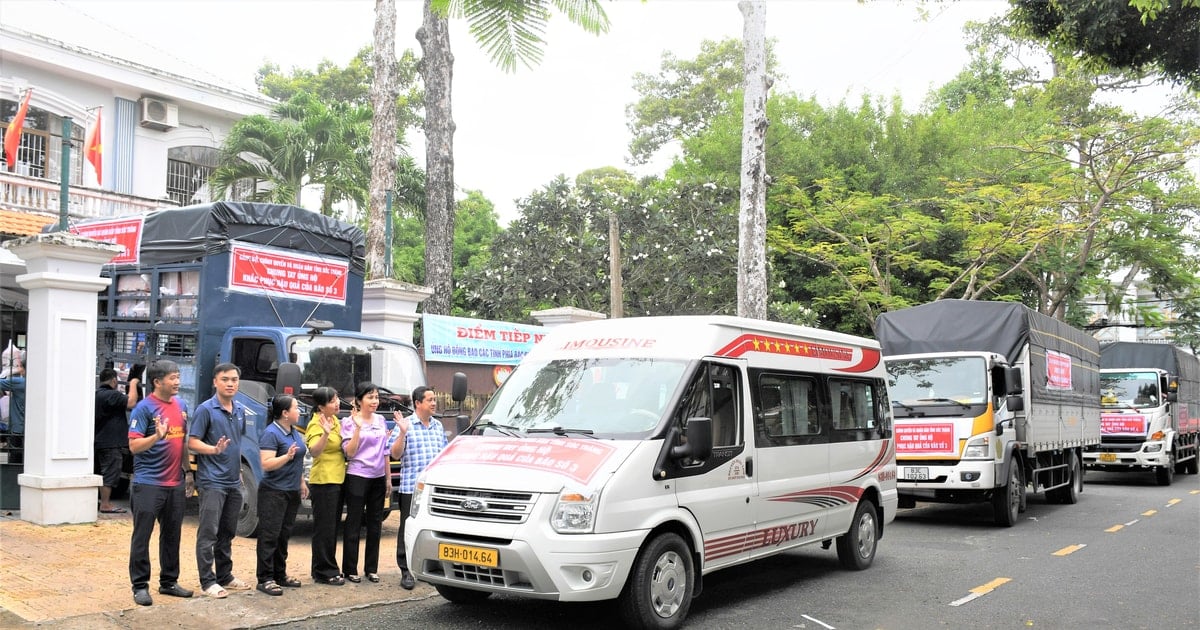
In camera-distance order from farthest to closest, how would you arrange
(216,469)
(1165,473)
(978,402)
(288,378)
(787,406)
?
(1165,473) → (978,402) → (288,378) → (787,406) → (216,469)

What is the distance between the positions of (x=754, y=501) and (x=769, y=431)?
2.05 feet

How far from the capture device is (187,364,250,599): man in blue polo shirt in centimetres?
700

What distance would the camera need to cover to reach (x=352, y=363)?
34.2 feet

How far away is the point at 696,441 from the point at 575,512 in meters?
1.01

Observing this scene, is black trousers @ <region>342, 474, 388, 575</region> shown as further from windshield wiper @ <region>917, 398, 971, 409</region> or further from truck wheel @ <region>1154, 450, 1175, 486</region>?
truck wheel @ <region>1154, 450, 1175, 486</region>

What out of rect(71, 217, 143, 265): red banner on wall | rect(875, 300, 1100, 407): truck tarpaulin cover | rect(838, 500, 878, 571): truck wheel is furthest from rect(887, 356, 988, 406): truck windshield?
rect(71, 217, 143, 265): red banner on wall

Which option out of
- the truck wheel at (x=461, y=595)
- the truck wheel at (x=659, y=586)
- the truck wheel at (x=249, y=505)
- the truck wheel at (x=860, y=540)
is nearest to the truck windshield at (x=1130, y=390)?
the truck wheel at (x=860, y=540)

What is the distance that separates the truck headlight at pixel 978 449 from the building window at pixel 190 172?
18407 mm

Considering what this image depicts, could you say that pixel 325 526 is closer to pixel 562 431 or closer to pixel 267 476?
pixel 267 476

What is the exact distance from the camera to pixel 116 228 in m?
11.5

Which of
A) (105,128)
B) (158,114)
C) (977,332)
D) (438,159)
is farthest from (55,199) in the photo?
(977,332)

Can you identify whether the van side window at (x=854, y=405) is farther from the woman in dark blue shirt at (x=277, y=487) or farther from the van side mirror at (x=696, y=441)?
the woman in dark blue shirt at (x=277, y=487)

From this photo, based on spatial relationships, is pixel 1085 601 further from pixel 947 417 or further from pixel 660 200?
pixel 660 200

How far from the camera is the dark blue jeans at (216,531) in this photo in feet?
23.0
